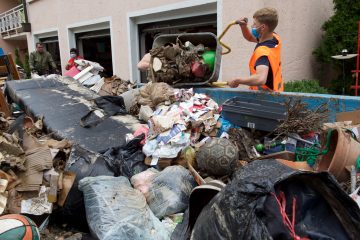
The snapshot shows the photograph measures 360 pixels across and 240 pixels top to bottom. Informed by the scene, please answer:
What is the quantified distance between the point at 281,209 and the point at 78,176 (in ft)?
5.74

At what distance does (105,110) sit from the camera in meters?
4.18

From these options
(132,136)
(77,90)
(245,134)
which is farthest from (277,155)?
(77,90)

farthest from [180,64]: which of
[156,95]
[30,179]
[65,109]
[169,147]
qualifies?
[30,179]

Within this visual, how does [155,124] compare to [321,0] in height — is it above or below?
below

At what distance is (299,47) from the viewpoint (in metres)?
5.89

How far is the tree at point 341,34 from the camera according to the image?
18.2 feet

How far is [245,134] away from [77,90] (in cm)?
337

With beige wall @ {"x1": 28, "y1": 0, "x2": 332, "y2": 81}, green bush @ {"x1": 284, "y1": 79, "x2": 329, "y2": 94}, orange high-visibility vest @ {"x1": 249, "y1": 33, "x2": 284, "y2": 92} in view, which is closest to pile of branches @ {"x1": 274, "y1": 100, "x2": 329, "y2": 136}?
orange high-visibility vest @ {"x1": 249, "y1": 33, "x2": 284, "y2": 92}

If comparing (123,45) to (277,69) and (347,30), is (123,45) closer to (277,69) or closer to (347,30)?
(347,30)

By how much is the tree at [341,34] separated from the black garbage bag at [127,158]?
4.32 meters

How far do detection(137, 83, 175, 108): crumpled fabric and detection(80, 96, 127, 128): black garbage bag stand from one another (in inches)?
14.8

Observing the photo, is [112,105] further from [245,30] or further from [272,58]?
[272,58]

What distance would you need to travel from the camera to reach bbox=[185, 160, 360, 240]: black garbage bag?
54.8 inches

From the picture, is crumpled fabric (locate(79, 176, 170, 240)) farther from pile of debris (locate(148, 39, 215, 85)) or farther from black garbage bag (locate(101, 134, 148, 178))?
pile of debris (locate(148, 39, 215, 85))
